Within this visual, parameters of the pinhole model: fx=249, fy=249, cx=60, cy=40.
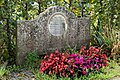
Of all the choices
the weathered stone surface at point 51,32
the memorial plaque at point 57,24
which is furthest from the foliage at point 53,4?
the memorial plaque at point 57,24

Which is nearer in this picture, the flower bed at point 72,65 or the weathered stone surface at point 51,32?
the flower bed at point 72,65

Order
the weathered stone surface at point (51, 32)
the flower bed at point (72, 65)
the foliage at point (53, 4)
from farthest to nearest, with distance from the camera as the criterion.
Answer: the foliage at point (53, 4), the weathered stone surface at point (51, 32), the flower bed at point (72, 65)

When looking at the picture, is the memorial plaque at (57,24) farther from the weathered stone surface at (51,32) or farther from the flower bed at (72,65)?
the flower bed at (72,65)

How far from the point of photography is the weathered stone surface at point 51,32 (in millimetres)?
5031

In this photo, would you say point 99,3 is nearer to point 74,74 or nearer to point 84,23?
point 84,23

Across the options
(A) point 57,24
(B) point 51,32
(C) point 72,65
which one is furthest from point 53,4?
(C) point 72,65

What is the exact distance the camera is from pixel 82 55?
4.83 metres

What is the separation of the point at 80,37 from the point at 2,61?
185 cm

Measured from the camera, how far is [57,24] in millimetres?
5348

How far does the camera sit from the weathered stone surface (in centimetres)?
503

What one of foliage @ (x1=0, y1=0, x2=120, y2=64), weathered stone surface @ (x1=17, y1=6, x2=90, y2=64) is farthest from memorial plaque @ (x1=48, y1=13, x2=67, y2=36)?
foliage @ (x1=0, y1=0, x2=120, y2=64)

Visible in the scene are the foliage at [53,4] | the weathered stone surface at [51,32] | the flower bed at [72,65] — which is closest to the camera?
the flower bed at [72,65]

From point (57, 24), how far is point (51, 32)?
8.5 inches

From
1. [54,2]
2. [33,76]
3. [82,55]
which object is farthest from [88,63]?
[54,2]
